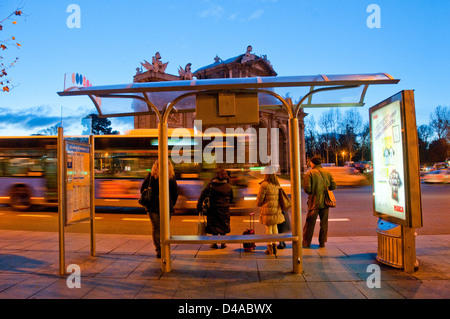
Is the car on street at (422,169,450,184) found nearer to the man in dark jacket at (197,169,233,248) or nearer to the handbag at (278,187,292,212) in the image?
the handbag at (278,187,292,212)

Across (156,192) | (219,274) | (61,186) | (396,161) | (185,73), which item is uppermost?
(185,73)

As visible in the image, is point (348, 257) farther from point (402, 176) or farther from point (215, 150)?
point (215, 150)

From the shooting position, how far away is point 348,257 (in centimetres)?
555

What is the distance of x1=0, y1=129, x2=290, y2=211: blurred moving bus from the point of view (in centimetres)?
1123

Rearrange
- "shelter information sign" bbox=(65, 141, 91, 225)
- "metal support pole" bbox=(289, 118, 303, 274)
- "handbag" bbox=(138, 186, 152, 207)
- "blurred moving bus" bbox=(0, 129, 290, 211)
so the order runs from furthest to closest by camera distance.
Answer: "blurred moving bus" bbox=(0, 129, 290, 211) < "handbag" bbox=(138, 186, 152, 207) < "shelter information sign" bbox=(65, 141, 91, 225) < "metal support pole" bbox=(289, 118, 303, 274)

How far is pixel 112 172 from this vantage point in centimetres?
1157

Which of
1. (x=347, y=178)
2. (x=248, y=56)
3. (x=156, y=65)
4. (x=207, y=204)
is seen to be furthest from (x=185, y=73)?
(x=207, y=204)

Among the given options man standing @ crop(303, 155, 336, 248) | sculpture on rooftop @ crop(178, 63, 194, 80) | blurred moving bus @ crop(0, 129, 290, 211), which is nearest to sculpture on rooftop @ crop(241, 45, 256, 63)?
sculpture on rooftop @ crop(178, 63, 194, 80)

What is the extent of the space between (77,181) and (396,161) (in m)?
5.31

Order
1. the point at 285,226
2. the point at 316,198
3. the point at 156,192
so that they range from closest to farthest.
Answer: the point at 156,192, the point at 316,198, the point at 285,226

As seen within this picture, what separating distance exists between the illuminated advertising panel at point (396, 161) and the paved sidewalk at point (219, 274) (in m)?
0.94

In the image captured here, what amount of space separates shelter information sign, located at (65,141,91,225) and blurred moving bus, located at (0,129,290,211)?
5.63 m

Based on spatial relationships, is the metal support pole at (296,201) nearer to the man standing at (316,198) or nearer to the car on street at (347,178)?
the man standing at (316,198)

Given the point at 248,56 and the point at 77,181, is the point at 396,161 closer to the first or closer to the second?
the point at 77,181
